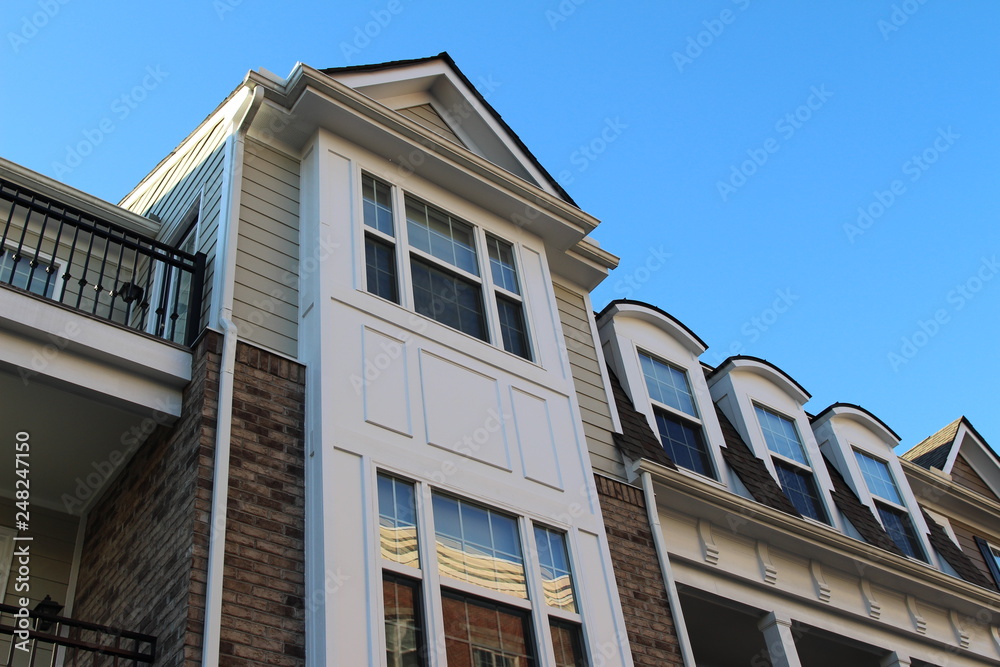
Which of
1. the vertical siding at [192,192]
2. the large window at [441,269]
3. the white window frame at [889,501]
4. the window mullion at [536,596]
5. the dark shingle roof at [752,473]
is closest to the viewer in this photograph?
the window mullion at [536,596]

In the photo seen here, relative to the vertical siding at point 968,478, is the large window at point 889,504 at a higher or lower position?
lower

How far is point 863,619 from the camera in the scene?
37.0 ft

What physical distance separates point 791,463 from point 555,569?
18.0 ft

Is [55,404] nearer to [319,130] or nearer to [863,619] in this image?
[319,130]

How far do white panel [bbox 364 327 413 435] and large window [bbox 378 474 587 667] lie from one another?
526 mm

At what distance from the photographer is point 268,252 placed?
8844 millimetres

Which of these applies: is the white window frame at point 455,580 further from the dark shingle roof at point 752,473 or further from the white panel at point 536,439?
the dark shingle roof at point 752,473

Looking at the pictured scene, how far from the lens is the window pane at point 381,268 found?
906cm

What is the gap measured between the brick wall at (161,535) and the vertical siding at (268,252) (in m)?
0.59

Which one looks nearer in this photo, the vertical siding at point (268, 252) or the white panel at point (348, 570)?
the white panel at point (348, 570)

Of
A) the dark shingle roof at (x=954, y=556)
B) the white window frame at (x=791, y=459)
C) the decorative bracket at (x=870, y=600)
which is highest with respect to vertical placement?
the white window frame at (x=791, y=459)

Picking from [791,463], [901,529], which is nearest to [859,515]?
[791,463]

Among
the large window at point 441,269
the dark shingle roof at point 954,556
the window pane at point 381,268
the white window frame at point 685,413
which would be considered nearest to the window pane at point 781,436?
the white window frame at point 685,413

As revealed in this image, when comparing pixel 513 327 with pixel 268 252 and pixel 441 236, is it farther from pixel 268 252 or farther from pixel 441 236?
pixel 268 252
